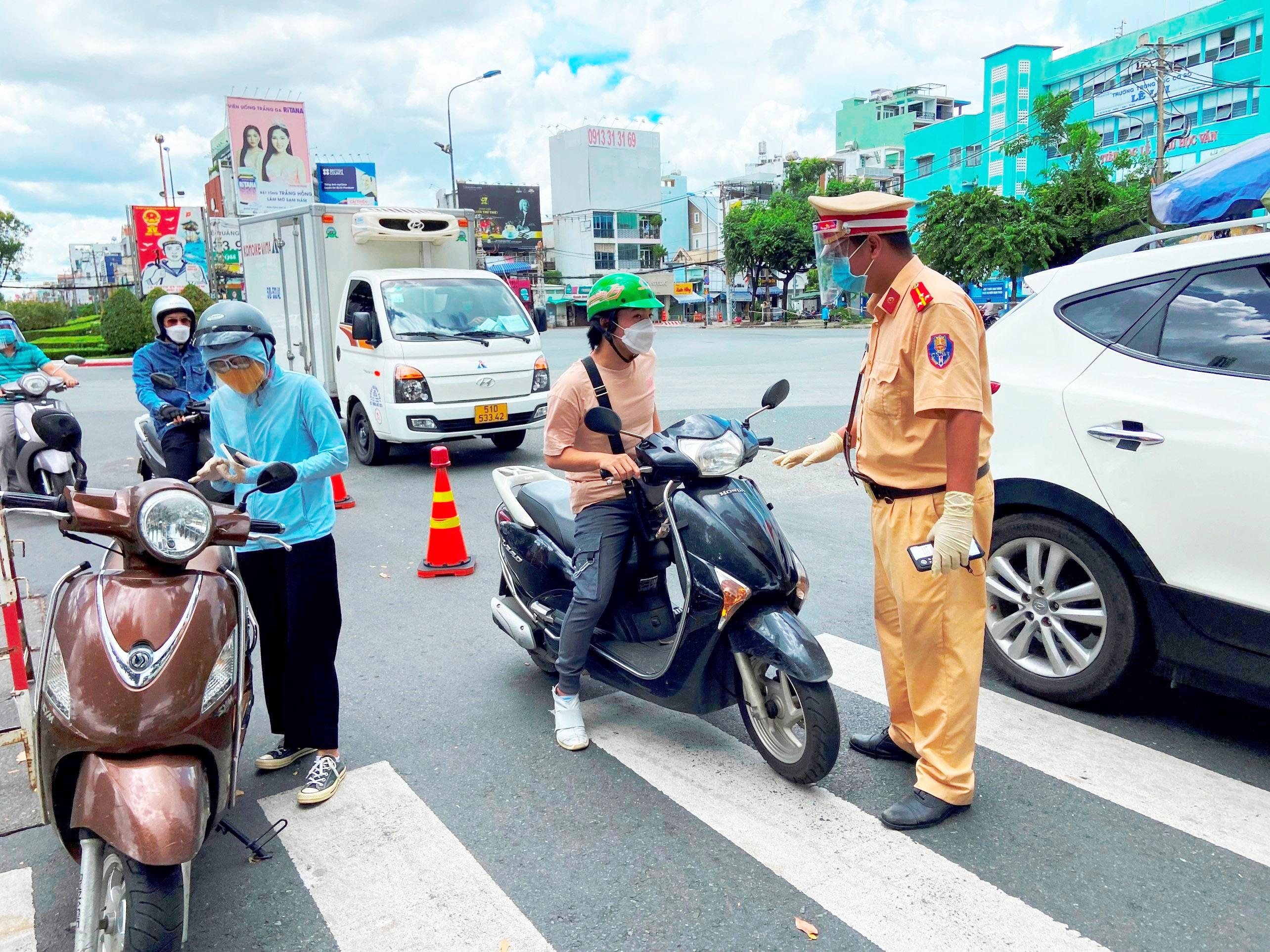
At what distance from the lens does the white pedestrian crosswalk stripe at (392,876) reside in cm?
268

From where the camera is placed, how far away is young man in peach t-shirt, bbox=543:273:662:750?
3707mm

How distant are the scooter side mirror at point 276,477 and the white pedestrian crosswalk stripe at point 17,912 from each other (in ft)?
4.51

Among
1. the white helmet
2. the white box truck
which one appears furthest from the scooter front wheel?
the white box truck

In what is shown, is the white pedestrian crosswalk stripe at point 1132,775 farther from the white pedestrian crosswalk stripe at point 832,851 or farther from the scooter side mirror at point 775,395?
the scooter side mirror at point 775,395

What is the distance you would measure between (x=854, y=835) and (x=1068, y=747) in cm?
107

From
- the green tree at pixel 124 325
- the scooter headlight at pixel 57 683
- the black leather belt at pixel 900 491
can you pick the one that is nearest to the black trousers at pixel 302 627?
the scooter headlight at pixel 57 683

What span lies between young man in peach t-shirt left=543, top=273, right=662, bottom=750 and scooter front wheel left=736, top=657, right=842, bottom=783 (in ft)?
2.17

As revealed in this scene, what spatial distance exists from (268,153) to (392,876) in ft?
179

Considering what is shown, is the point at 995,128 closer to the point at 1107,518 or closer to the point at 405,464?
the point at 405,464

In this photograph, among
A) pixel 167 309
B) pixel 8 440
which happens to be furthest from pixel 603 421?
pixel 8 440

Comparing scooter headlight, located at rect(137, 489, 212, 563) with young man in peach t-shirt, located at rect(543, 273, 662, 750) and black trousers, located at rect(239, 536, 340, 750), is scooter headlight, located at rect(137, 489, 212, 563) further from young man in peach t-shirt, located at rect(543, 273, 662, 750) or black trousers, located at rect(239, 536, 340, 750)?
young man in peach t-shirt, located at rect(543, 273, 662, 750)

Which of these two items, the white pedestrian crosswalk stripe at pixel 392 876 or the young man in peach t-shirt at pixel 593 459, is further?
the young man in peach t-shirt at pixel 593 459

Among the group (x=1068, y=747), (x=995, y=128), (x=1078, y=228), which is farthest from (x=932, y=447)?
(x=995, y=128)

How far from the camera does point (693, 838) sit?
3.13 meters
